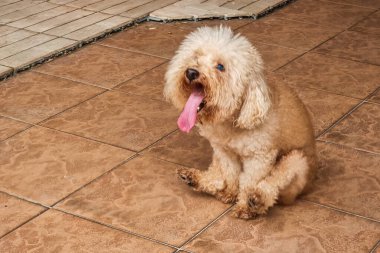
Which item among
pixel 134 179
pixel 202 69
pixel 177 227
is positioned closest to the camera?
pixel 202 69

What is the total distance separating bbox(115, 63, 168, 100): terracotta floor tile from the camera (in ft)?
17.5

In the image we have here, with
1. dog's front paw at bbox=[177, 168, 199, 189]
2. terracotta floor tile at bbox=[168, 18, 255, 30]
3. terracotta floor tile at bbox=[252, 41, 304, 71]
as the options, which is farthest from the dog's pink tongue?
terracotta floor tile at bbox=[168, 18, 255, 30]

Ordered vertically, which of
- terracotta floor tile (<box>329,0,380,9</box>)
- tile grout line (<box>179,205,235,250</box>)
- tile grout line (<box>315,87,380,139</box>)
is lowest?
tile grout line (<box>179,205,235,250</box>)

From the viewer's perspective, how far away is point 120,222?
383cm

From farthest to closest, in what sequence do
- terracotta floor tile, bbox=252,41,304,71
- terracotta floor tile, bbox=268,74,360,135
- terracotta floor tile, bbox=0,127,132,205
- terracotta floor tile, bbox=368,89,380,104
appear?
terracotta floor tile, bbox=252,41,304,71 < terracotta floor tile, bbox=368,89,380,104 < terracotta floor tile, bbox=268,74,360,135 < terracotta floor tile, bbox=0,127,132,205

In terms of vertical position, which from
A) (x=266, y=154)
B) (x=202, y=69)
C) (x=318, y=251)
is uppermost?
(x=202, y=69)

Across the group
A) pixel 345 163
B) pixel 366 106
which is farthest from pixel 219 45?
pixel 366 106


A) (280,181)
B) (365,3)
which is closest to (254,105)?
(280,181)

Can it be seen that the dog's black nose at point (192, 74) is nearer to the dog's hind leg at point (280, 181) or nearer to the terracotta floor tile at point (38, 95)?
the dog's hind leg at point (280, 181)

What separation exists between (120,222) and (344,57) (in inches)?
108

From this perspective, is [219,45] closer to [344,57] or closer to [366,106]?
[366,106]

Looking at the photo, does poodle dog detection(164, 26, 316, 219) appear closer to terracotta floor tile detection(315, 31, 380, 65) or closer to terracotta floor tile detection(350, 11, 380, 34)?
terracotta floor tile detection(315, 31, 380, 65)

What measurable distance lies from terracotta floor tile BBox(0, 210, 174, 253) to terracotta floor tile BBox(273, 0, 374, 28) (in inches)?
140

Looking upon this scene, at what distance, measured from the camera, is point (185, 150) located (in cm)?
455
